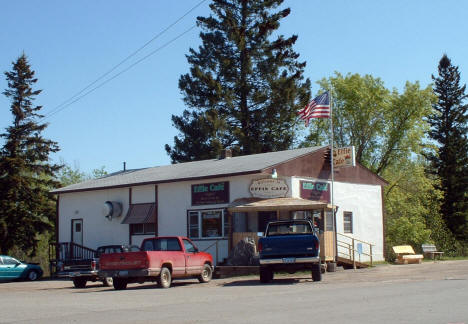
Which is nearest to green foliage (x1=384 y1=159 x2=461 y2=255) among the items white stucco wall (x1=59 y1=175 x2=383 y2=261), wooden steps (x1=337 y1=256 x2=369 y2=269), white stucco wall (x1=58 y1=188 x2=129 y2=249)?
white stucco wall (x1=59 y1=175 x2=383 y2=261)

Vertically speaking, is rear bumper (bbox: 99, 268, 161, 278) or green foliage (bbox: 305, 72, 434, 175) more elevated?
green foliage (bbox: 305, 72, 434, 175)

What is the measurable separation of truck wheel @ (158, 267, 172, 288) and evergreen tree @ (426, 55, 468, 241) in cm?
3701

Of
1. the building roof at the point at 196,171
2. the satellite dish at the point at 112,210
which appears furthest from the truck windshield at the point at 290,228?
the satellite dish at the point at 112,210

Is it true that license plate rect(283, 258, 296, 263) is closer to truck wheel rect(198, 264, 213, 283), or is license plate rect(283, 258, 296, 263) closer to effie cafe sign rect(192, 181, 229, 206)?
truck wheel rect(198, 264, 213, 283)

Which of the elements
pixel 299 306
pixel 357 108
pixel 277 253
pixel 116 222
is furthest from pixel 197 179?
pixel 357 108

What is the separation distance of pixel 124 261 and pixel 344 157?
1357 centimetres

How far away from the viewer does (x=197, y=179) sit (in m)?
29.1

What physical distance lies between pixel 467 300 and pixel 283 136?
39438 millimetres

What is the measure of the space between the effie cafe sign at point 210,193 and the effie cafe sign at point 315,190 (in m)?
3.55

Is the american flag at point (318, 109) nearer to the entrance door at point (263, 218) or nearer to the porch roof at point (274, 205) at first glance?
the porch roof at point (274, 205)

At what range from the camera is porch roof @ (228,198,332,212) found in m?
25.7

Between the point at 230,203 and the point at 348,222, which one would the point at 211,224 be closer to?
the point at 230,203

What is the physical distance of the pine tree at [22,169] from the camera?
4281cm

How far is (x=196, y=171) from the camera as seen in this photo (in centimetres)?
3128
